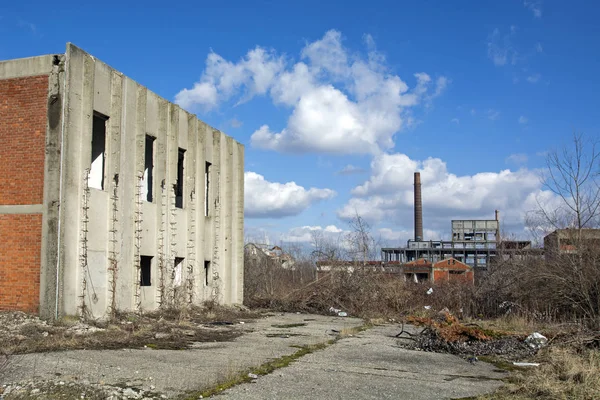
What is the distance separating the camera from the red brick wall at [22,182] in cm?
1300

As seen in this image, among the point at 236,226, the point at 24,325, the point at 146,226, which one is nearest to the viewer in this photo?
the point at 24,325

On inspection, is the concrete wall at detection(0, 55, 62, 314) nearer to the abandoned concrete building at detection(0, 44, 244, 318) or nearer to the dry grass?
the abandoned concrete building at detection(0, 44, 244, 318)

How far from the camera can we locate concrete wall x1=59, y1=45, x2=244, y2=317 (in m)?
13.3

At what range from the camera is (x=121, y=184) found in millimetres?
15156

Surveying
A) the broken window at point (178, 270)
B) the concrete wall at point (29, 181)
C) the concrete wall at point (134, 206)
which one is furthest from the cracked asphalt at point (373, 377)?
the broken window at point (178, 270)

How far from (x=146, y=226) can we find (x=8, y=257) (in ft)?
13.3

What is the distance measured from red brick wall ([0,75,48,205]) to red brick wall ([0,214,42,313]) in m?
0.53

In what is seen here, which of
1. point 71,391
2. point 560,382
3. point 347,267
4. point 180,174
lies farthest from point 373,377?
point 347,267

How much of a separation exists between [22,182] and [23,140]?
1013 millimetres

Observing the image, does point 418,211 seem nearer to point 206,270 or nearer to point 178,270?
point 206,270

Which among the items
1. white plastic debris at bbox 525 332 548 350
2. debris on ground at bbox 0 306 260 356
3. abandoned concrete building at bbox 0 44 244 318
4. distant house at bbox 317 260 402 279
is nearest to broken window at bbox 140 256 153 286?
abandoned concrete building at bbox 0 44 244 318

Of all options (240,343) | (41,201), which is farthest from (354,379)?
(41,201)

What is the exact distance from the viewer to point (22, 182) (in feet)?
43.7

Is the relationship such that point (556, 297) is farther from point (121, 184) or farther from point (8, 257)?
point (8, 257)
